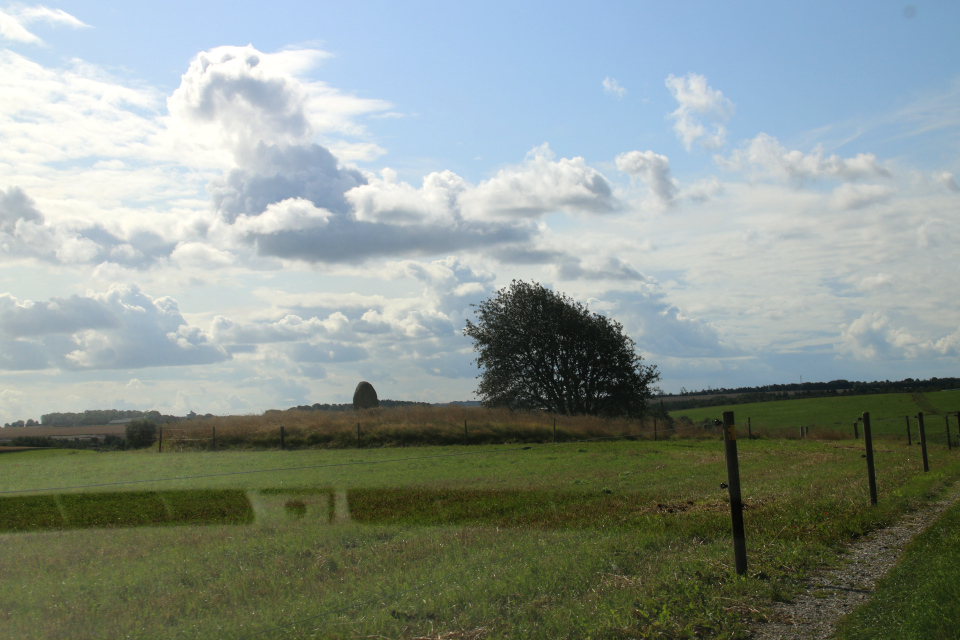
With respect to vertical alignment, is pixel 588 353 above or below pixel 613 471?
above

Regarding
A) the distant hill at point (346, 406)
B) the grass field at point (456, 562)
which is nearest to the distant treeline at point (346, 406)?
the distant hill at point (346, 406)

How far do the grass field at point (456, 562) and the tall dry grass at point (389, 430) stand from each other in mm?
20201

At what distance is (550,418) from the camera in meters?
39.8

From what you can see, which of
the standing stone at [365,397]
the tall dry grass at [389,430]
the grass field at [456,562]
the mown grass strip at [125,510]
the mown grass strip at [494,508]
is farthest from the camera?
the standing stone at [365,397]

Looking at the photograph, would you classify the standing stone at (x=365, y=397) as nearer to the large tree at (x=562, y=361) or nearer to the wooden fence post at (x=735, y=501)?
the large tree at (x=562, y=361)

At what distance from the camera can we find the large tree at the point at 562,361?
5238 centimetres

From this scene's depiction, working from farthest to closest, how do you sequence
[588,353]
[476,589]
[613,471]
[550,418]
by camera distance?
[588,353]
[550,418]
[613,471]
[476,589]

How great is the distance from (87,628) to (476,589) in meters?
3.43

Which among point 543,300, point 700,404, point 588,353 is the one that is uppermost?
point 543,300

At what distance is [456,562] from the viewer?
25.5ft

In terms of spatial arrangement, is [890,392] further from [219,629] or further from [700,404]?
[219,629]

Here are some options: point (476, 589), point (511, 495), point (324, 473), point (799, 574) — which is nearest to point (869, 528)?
point (799, 574)

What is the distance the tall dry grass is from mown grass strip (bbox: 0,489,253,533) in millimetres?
19201

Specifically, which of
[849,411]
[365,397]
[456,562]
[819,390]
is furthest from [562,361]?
[819,390]
